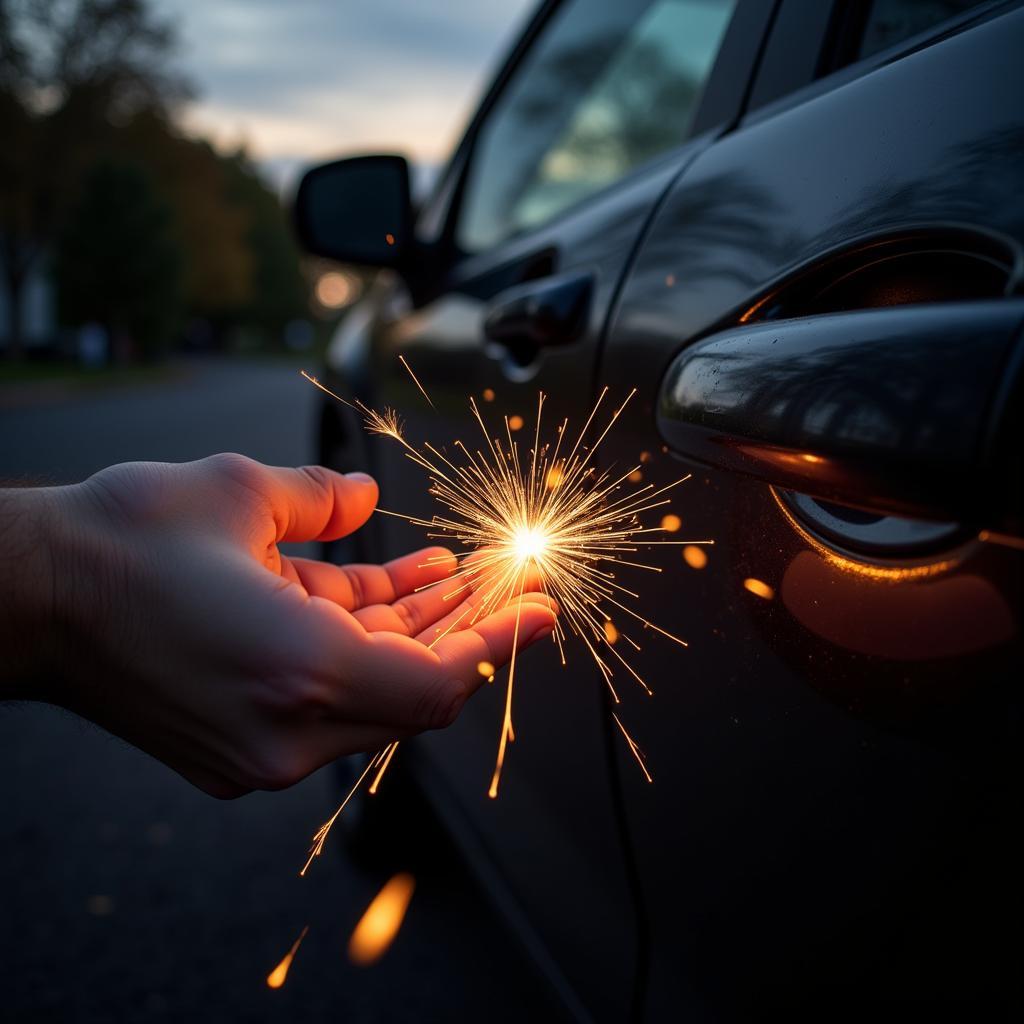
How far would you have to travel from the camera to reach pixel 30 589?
105cm

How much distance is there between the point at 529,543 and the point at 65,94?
99.4ft

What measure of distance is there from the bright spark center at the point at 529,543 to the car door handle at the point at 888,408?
399 mm

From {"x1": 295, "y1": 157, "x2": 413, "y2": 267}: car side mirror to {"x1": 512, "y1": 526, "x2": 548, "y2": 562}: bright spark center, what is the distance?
1.46 meters

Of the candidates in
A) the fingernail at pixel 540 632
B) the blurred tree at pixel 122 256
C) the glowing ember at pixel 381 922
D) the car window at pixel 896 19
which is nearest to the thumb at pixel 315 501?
the fingernail at pixel 540 632

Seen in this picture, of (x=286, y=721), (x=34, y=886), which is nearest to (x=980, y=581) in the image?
(x=286, y=721)

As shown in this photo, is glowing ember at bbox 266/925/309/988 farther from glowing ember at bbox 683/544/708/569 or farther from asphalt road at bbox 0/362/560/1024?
glowing ember at bbox 683/544/708/569

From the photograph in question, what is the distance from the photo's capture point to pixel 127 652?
3.48 ft

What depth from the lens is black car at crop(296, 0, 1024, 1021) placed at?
2.32 ft

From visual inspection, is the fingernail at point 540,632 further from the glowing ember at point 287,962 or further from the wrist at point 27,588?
the glowing ember at point 287,962

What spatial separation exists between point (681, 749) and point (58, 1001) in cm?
202

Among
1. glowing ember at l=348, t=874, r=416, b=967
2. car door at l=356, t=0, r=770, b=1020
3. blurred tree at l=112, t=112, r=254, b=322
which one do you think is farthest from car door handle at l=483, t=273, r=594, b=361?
blurred tree at l=112, t=112, r=254, b=322

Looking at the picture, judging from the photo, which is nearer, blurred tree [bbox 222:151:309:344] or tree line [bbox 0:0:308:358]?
tree line [bbox 0:0:308:358]

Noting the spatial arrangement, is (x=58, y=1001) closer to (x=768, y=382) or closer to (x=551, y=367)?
(x=551, y=367)

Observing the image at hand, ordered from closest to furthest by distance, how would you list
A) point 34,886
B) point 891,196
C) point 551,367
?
point 891,196, point 551,367, point 34,886
